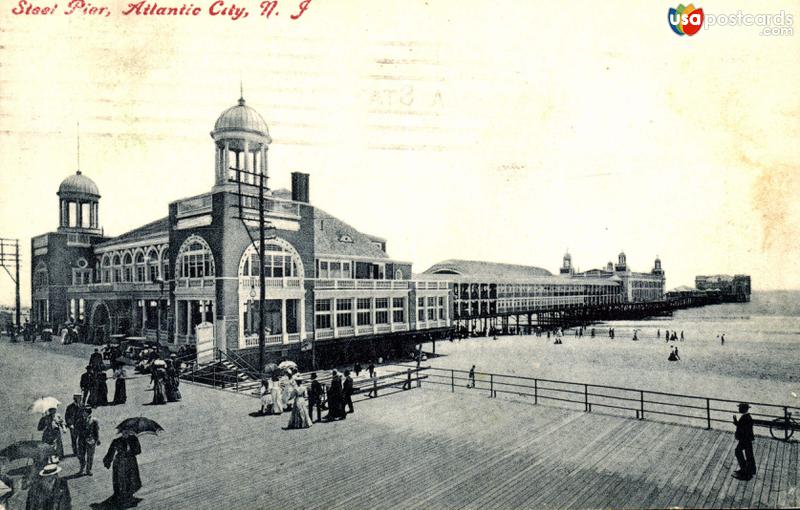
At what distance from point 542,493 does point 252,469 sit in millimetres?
5231

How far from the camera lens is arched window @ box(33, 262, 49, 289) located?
27656 millimetres

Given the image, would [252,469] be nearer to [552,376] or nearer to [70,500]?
[70,500]

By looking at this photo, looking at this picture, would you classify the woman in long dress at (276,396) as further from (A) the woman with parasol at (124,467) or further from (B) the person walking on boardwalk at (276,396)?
(A) the woman with parasol at (124,467)

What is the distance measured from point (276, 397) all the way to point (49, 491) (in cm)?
582

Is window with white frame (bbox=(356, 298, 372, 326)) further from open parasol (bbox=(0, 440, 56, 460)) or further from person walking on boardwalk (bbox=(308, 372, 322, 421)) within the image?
open parasol (bbox=(0, 440, 56, 460))

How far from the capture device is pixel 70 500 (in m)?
7.47

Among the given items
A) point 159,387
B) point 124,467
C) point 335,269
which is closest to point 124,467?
point 124,467

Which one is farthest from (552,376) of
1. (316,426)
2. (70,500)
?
(70,500)

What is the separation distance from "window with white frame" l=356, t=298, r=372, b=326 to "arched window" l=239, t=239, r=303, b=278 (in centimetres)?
582

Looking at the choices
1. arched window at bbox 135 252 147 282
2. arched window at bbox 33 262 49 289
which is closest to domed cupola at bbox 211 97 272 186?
arched window at bbox 135 252 147 282

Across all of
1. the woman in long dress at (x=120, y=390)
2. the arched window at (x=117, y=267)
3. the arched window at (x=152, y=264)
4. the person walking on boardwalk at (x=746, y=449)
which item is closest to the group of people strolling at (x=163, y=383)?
the woman in long dress at (x=120, y=390)

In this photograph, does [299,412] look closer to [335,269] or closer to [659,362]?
[335,269]

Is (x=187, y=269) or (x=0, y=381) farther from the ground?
(x=187, y=269)

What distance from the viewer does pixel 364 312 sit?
2781cm
